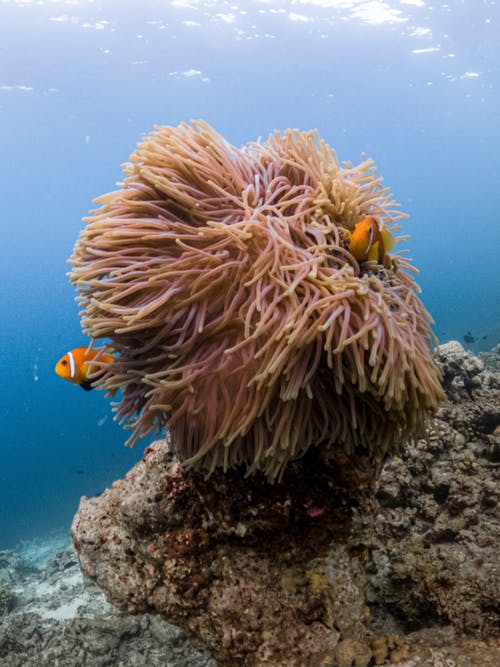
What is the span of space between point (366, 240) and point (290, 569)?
70.5 inches

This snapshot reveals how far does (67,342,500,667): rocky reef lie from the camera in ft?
8.35

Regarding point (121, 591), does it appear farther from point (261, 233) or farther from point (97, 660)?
point (97, 660)

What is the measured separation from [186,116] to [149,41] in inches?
629

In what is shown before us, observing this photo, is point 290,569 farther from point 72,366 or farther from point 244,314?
point 72,366

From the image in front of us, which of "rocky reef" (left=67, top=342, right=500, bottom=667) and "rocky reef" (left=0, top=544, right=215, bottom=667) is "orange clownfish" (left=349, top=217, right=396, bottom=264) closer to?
"rocky reef" (left=67, top=342, right=500, bottom=667)

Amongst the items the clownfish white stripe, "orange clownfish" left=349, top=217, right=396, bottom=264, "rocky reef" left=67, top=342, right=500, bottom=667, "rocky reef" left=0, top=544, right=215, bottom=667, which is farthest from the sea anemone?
"rocky reef" left=0, top=544, right=215, bottom=667

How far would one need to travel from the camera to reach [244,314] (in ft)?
7.14

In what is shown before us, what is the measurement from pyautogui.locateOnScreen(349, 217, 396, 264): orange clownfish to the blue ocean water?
8.65 meters

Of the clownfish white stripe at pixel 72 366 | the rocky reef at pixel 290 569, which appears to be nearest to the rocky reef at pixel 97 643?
the rocky reef at pixel 290 569

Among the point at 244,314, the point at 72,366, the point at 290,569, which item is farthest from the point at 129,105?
the point at 290,569

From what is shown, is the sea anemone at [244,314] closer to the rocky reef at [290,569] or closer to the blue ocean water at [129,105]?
the rocky reef at [290,569]

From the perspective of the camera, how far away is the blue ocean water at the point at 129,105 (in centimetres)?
2612

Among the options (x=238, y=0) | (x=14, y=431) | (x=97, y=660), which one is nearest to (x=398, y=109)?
(x=238, y=0)

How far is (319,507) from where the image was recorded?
2613 mm
